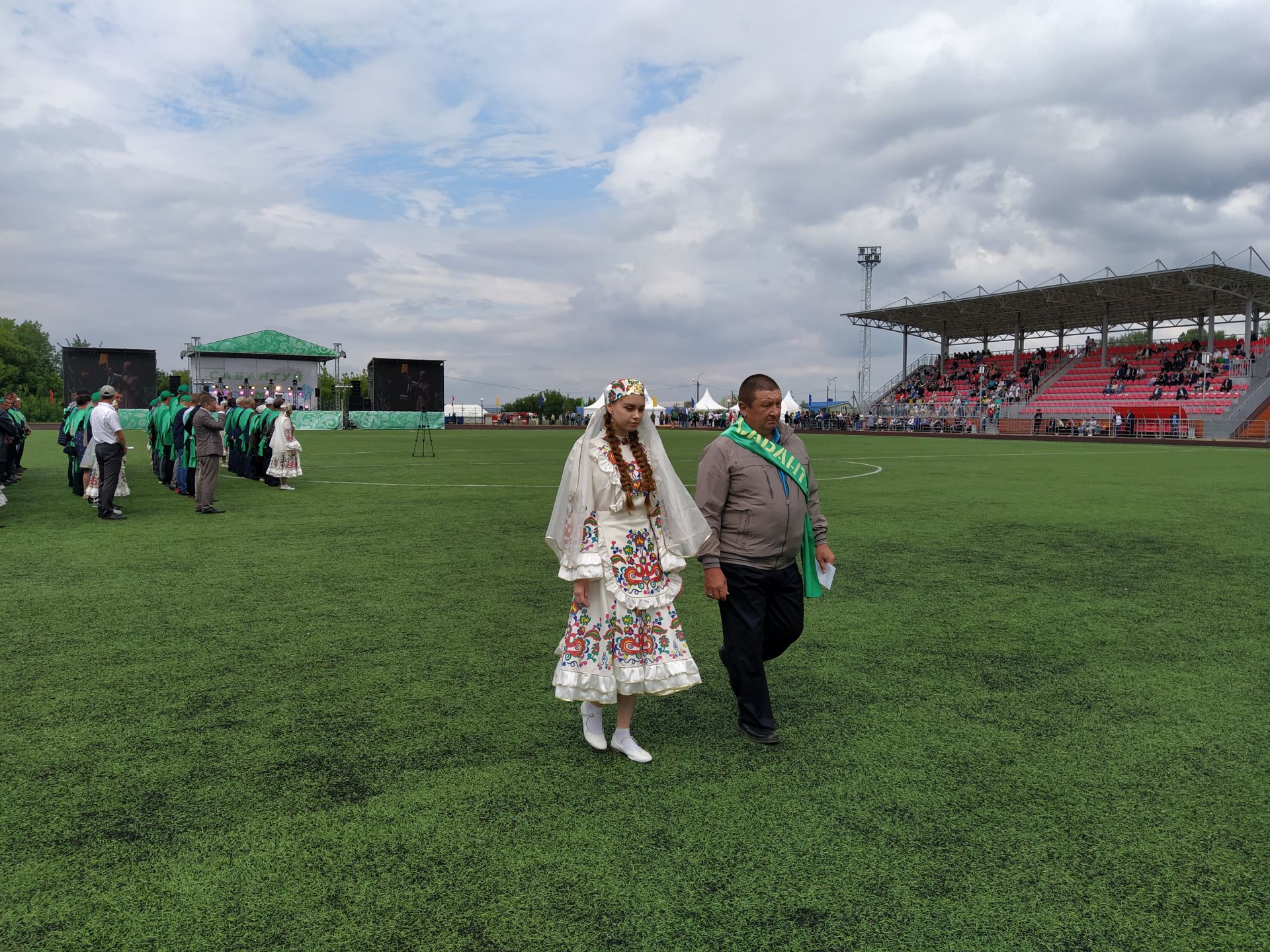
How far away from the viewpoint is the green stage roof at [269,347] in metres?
63.3

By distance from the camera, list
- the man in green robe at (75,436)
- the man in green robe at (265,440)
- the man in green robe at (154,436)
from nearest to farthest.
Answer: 1. the man in green robe at (75,436)
2. the man in green robe at (154,436)
3. the man in green robe at (265,440)

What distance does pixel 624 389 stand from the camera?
152 inches

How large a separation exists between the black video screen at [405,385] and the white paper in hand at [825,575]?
5713 cm

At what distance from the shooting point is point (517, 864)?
10.1ft

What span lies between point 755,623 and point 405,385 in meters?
59.0

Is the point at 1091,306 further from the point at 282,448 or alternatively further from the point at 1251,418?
the point at 282,448

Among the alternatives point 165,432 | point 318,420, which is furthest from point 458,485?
point 318,420

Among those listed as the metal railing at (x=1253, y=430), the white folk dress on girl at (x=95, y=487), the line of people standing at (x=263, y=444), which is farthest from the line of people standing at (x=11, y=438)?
the metal railing at (x=1253, y=430)

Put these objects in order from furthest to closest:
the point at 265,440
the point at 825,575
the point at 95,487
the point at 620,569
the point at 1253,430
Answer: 1. the point at 1253,430
2. the point at 265,440
3. the point at 95,487
4. the point at 825,575
5. the point at 620,569

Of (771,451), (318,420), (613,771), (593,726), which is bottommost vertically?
(613,771)

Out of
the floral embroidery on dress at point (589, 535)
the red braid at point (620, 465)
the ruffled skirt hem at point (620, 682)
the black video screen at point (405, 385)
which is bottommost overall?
the ruffled skirt hem at point (620, 682)

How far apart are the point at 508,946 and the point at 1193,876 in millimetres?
2338

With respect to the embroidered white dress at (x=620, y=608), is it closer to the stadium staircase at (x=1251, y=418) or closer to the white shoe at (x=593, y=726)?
the white shoe at (x=593, y=726)

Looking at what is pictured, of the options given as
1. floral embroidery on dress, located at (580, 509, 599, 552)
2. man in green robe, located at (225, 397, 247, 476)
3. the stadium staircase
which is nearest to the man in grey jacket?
floral embroidery on dress, located at (580, 509, 599, 552)
